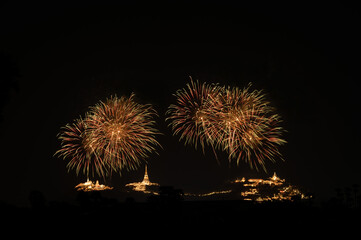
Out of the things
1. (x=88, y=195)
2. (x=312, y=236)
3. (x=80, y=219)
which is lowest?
(x=312, y=236)

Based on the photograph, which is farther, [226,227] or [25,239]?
[226,227]

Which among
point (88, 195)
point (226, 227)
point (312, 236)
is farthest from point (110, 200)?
point (312, 236)

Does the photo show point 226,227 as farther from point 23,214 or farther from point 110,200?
point 23,214

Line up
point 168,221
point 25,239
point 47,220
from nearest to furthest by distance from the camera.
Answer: point 25,239 < point 47,220 < point 168,221

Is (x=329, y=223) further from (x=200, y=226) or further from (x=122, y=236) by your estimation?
(x=122, y=236)

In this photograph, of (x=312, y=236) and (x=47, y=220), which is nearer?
(x=47, y=220)

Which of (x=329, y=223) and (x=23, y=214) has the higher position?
(x=23, y=214)

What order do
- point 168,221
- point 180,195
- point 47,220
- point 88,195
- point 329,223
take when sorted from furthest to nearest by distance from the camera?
point 180,195
point 329,223
point 168,221
point 88,195
point 47,220

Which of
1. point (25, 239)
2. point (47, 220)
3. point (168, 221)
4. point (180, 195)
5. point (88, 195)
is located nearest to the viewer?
point (25, 239)

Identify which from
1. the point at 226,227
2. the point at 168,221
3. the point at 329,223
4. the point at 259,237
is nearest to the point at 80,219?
the point at 168,221
